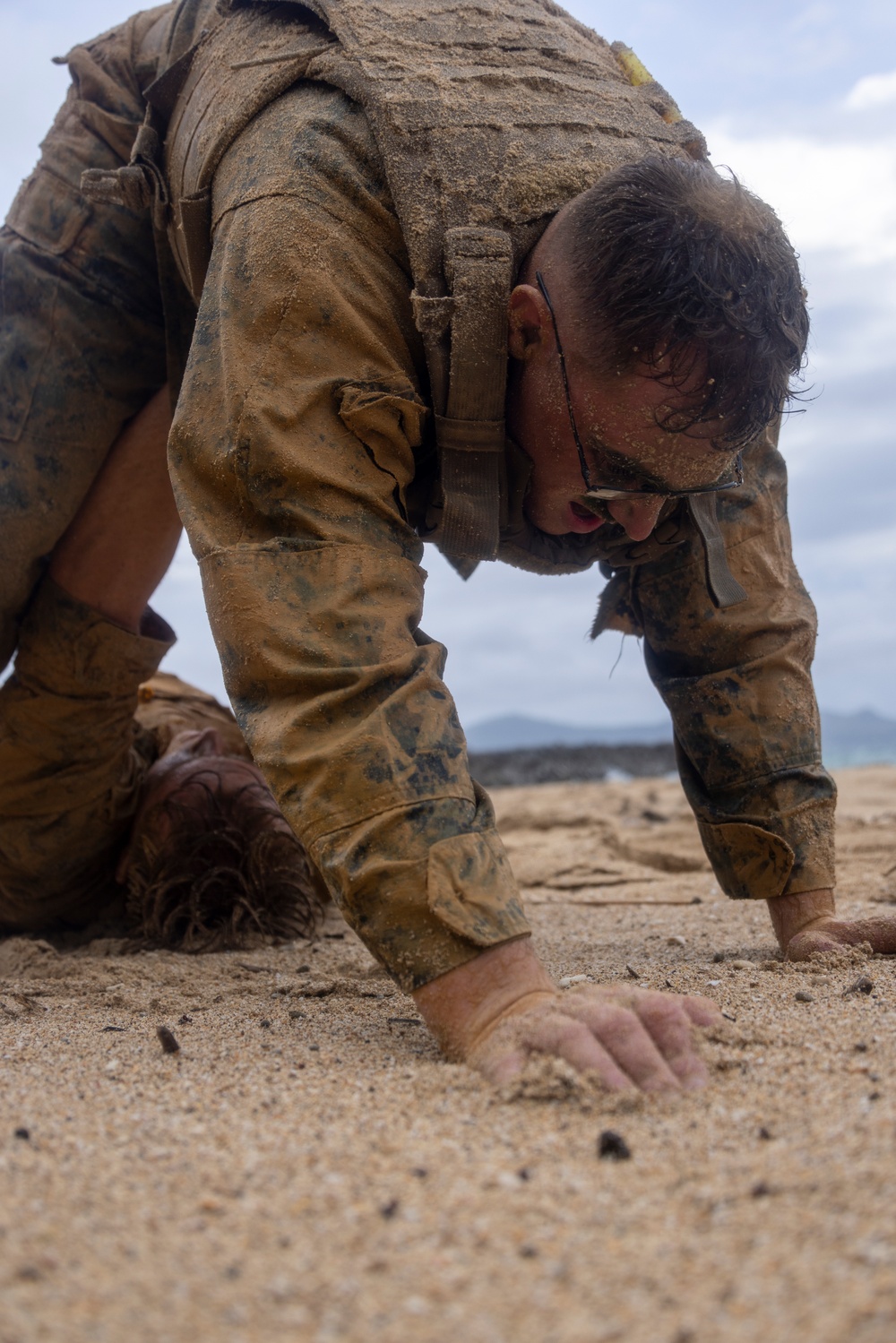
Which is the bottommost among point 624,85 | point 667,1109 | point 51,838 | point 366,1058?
point 51,838

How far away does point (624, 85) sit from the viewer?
2188 millimetres

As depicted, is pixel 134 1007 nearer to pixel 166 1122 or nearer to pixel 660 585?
pixel 166 1122

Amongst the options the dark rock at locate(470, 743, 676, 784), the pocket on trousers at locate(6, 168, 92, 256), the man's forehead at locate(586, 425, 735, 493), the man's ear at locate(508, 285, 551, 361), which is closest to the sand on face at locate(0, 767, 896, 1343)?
the man's forehead at locate(586, 425, 735, 493)

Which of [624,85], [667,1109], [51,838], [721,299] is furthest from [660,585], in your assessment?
[51,838]

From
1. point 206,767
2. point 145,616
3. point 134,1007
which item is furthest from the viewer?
point 206,767

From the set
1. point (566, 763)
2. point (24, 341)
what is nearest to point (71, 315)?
point (24, 341)

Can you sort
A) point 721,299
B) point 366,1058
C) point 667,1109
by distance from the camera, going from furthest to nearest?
point 721,299 → point 366,1058 → point 667,1109

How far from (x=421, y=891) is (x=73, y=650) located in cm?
155

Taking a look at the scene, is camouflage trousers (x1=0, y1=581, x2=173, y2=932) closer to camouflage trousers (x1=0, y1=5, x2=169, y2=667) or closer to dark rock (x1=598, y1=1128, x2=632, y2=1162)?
camouflage trousers (x1=0, y1=5, x2=169, y2=667)

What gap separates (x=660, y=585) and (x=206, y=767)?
1.43 m

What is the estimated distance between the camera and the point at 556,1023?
4.75 ft

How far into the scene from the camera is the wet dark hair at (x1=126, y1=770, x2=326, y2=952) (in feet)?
9.70

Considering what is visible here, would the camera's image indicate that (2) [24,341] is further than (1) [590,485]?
Yes

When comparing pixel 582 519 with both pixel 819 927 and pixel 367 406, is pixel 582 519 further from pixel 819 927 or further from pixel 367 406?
pixel 819 927
